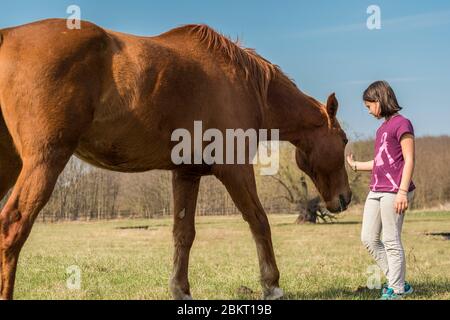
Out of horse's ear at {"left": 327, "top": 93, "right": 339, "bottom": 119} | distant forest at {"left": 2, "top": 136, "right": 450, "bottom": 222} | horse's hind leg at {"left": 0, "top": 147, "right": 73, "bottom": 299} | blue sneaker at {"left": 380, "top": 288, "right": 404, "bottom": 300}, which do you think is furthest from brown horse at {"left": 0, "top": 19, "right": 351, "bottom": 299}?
distant forest at {"left": 2, "top": 136, "right": 450, "bottom": 222}

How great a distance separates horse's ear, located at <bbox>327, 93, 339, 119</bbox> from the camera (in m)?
6.26

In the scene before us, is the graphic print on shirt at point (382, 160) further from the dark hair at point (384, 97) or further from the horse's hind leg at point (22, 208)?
the horse's hind leg at point (22, 208)

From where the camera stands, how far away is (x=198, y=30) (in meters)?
5.62

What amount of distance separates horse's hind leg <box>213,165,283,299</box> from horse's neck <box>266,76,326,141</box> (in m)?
1.15

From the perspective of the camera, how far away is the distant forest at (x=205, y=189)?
43.5 m

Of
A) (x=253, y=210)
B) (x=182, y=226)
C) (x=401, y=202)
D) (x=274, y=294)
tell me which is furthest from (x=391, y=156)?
(x=182, y=226)

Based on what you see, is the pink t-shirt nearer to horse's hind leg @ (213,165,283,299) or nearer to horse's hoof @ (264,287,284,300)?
horse's hind leg @ (213,165,283,299)

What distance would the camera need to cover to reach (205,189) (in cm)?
4869

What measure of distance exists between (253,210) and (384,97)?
6.19 feet

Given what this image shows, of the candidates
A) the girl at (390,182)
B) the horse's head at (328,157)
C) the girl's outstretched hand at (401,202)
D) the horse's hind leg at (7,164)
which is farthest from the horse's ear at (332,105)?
the horse's hind leg at (7,164)

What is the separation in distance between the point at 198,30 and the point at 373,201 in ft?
8.77

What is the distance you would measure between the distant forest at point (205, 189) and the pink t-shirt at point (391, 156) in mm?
34668
